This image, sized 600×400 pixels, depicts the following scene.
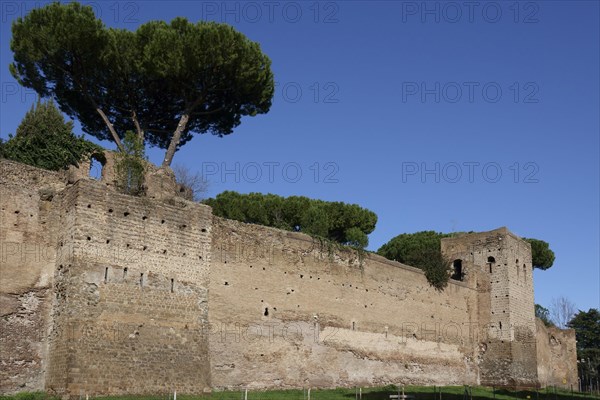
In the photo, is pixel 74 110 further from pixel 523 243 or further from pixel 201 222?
pixel 523 243

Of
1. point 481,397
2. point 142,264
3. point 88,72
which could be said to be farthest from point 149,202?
point 481,397

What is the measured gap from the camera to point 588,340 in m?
46.6

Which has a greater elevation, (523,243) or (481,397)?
(523,243)

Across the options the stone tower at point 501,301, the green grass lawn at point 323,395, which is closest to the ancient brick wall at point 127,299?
the green grass lawn at point 323,395

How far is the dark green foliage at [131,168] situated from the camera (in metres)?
15.7

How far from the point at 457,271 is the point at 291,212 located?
7.82m

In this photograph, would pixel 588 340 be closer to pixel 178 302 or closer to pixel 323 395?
pixel 323 395

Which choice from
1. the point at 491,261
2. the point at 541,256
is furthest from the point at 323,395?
the point at 541,256

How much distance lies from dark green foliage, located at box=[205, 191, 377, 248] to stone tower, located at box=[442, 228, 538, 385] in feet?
16.4

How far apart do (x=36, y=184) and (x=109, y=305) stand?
3.17 metres

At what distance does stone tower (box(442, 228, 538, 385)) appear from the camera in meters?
25.1

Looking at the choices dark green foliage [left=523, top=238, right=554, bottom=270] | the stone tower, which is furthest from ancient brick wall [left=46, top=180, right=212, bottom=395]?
dark green foliage [left=523, top=238, right=554, bottom=270]

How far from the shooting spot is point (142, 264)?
1433 cm

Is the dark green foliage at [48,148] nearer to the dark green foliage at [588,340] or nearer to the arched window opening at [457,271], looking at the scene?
the arched window opening at [457,271]
